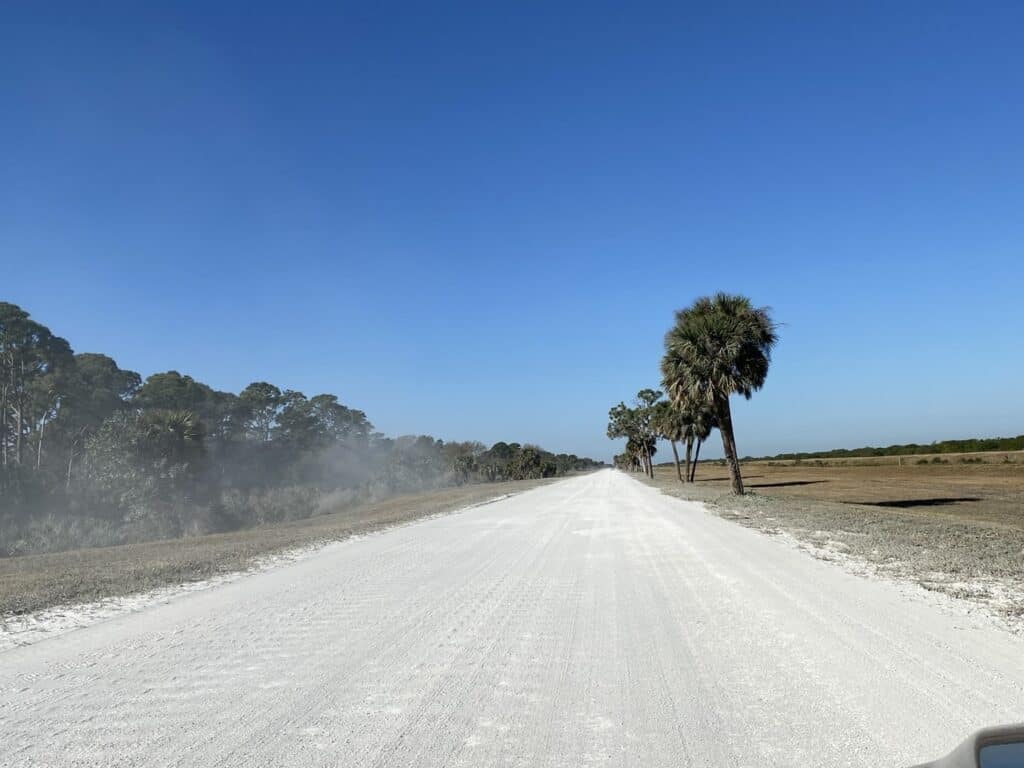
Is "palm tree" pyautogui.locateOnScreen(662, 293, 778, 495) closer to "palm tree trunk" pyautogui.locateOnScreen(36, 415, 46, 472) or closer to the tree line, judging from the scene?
the tree line

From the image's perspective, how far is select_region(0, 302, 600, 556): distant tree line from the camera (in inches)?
1240

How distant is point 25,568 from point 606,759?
15126mm

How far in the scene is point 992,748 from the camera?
1.92 m

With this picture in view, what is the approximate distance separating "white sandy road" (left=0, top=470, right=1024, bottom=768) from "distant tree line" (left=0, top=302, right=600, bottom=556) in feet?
75.4

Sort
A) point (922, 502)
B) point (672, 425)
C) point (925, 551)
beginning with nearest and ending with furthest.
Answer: point (925, 551)
point (922, 502)
point (672, 425)

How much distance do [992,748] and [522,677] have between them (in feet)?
11.5

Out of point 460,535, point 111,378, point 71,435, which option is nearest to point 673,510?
point 460,535

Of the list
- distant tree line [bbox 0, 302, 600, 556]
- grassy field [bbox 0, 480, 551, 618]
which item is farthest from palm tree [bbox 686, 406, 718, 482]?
grassy field [bbox 0, 480, 551, 618]

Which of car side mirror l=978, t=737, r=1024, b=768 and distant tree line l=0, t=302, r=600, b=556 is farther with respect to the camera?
distant tree line l=0, t=302, r=600, b=556

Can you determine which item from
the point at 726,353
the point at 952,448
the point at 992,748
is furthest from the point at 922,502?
the point at 952,448

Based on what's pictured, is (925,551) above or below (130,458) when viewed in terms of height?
below

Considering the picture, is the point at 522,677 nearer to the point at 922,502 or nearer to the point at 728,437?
the point at 728,437

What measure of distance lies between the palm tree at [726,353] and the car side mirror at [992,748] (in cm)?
2874

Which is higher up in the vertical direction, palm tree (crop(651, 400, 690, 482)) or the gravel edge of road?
palm tree (crop(651, 400, 690, 482))
